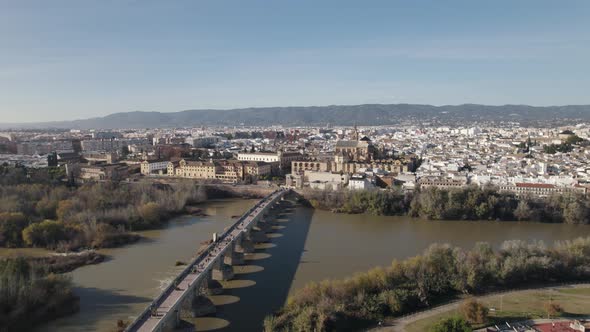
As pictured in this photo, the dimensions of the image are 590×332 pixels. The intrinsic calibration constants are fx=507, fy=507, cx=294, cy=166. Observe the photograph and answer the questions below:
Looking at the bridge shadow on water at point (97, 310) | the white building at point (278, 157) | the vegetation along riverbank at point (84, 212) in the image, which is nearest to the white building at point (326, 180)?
the vegetation along riverbank at point (84, 212)

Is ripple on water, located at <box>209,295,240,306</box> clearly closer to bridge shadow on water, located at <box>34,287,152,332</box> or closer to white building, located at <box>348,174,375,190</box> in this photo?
bridge shadow on water, located at <box>34,287,152,332</box>

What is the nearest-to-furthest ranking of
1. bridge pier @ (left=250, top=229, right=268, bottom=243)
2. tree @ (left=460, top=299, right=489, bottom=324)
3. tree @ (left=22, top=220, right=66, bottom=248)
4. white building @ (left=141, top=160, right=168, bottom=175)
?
tree @ (left=460, top=299, right=489, bottom=324)
tree @ (left=22, top=220, right=66, bottom=248)
bridge pier @ (left=250, top=229, right=268, bottom=243)
white building @ (left=141, top=160, right=168, bottom=175)

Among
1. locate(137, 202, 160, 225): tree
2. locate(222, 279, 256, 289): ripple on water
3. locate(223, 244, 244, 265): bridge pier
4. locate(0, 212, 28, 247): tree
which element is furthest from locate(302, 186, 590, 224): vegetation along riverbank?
locate(0, 212, 28, 247): tree

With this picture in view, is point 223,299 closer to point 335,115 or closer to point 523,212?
point 523,212

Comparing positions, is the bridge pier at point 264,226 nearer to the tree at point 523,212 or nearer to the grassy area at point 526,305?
the grassy area at point 526,305

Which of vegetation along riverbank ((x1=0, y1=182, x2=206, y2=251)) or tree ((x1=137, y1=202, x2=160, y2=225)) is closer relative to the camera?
vegetation along riverbank ((x1=0, y1=182, x2=206, y2=251))

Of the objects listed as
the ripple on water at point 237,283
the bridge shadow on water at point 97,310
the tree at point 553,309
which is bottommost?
the ripple on water at point 237,283
